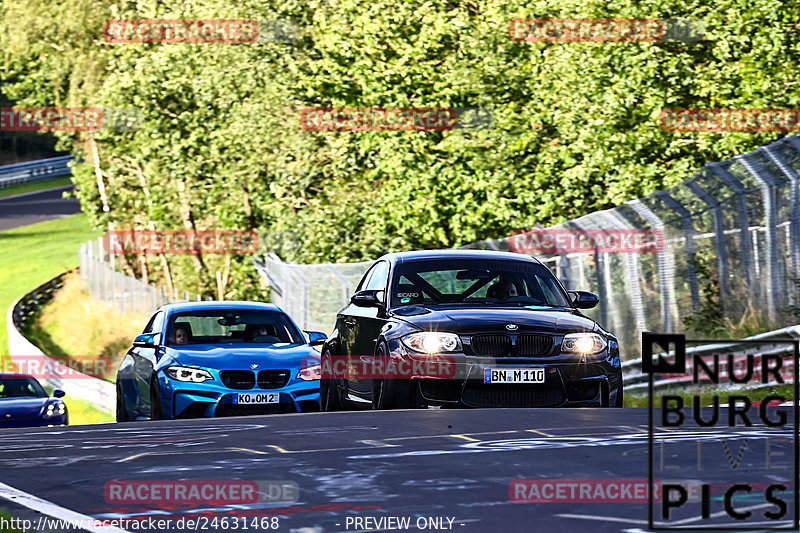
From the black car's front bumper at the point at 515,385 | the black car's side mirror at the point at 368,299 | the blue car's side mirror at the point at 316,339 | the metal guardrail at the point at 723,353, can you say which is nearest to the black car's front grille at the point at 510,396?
the black car's front bumper at the point at 515,385

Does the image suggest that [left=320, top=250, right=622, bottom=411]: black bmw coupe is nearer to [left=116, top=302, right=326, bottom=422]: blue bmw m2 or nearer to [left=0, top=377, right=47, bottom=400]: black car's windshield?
[left=116, top=302, right=326, bottom=422]: blue bmw m2

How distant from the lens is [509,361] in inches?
517

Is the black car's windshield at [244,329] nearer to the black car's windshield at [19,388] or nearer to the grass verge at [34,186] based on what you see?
the black car's windshield at [19,388]

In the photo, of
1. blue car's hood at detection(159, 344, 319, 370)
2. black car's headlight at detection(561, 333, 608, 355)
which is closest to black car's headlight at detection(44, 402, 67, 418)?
blue car's hood at detection(159, 344, 319, 370)

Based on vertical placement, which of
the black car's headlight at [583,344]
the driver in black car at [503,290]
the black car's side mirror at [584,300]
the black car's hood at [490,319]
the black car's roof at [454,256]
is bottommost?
the black car's headlight at [583,344]

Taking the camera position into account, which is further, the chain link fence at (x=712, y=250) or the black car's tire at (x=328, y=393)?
the chain link fence at (x=712, y=250)

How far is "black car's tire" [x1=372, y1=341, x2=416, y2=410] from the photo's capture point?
13.3 meters

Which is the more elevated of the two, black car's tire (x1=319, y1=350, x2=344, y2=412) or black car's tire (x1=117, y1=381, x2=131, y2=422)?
black car's tire (x1=319, y1=350, x2=344, y2=412)

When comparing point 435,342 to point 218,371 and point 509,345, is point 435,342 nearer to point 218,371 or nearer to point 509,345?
point 509,345

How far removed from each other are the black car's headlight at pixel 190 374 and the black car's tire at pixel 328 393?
3.79 feet

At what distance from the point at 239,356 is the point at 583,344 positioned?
14.0ft

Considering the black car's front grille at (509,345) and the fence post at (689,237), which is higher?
the fence post at (689,237)

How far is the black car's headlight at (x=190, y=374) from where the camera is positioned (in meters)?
15.7

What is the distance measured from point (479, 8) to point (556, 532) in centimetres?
3048
